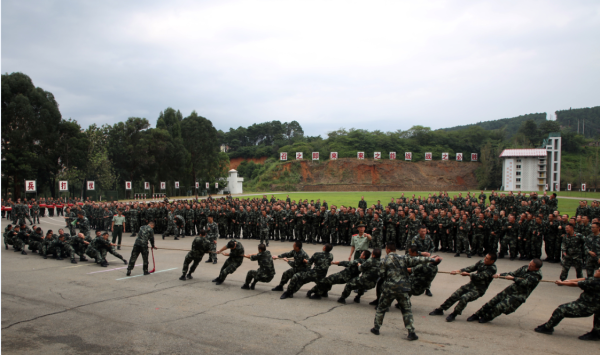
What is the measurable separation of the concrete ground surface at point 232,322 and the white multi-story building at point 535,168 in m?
60.0

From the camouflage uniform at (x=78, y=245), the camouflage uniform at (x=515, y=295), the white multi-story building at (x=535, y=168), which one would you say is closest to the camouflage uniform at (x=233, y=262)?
the camouflage uniform at (x=515, y=295)

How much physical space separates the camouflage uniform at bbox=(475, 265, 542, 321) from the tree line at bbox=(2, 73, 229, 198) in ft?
163

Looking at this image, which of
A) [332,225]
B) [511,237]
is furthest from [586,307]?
[332,225]

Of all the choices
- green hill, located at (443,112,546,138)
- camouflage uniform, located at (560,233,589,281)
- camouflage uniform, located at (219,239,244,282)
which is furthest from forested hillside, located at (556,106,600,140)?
camouflage uniform, located at (219,239,244,282)

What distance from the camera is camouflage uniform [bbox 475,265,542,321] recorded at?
7.18m

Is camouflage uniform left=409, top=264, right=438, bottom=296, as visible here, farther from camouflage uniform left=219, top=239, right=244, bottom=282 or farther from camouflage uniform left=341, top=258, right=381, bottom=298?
camouflage uniform left=219, top=239, right=244, bottom=282

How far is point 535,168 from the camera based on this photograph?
6209cm

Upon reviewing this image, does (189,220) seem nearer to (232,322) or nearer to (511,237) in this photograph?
(232,322)

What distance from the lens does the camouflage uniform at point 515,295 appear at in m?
7.18

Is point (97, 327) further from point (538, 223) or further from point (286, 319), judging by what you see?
point (538, 223)

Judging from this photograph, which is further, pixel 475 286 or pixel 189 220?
pixel 189 220

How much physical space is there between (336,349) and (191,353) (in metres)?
2.35

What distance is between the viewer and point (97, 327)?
24.0 feet

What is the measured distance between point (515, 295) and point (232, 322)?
5523 millimetres
